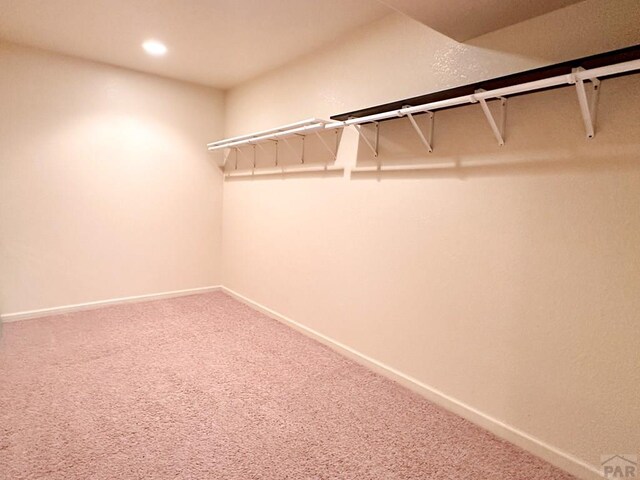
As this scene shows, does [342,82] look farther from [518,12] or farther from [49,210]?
[49,210]

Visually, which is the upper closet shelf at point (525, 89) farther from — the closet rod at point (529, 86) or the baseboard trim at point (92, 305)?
the baseboard trim at point (92, 305)

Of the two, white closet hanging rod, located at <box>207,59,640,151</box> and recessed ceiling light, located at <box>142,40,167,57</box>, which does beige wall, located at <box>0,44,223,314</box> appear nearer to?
recessed ceiling light, located at <box>142,40,167,57</box>

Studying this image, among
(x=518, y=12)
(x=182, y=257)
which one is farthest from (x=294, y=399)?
(x=182, y=257)

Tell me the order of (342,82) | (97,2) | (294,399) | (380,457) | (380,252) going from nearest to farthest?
(380,457) → (294,399) → (97,2) → (380,252) → (342,82)

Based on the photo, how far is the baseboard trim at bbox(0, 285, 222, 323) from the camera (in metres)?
3.31

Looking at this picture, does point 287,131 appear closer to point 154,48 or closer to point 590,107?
point 154,48

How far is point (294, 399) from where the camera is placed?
2.18m

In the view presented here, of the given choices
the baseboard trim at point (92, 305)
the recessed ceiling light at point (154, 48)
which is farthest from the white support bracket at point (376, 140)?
the baseboard trim at point (92, 305)

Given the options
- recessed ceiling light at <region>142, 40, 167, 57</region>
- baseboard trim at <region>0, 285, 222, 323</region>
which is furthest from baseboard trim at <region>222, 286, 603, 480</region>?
recessed ceiling light at <region>142, 40, 167, 57</region>

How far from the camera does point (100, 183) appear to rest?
3605 millimetres

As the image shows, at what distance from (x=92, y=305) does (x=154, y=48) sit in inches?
96.9

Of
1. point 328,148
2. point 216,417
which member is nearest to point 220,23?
point 328,148

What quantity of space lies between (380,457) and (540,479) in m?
0.68

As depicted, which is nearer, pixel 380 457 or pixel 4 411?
pixel 380 457
